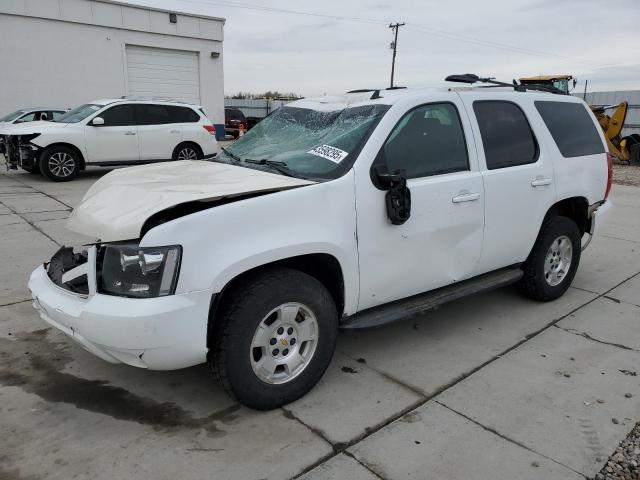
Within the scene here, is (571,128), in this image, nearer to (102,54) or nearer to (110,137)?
(110,137)

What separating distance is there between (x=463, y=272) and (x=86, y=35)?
18.8 metres

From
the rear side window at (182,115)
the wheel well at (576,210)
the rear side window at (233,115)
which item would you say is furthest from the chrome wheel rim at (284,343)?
the rear side window at (233,115)

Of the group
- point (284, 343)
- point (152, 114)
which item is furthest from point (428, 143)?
point (152, 114)

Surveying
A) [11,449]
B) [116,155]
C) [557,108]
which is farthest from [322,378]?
[116,155]

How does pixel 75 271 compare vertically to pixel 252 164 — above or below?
below

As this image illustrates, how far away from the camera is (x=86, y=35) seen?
1838 centimetres

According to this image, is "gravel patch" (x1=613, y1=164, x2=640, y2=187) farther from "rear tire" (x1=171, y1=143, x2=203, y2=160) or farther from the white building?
the white building

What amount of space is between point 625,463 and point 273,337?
6.37ft

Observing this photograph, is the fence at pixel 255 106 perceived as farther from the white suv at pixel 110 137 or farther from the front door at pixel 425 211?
the front door at pixel 425 211

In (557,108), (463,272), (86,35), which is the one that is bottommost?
(463,272)

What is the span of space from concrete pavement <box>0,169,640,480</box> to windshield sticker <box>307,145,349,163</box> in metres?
1.43

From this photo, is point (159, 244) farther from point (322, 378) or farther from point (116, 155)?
point (116, 155)

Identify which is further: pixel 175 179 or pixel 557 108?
pixel 557 108

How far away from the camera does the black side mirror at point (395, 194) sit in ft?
10.4
